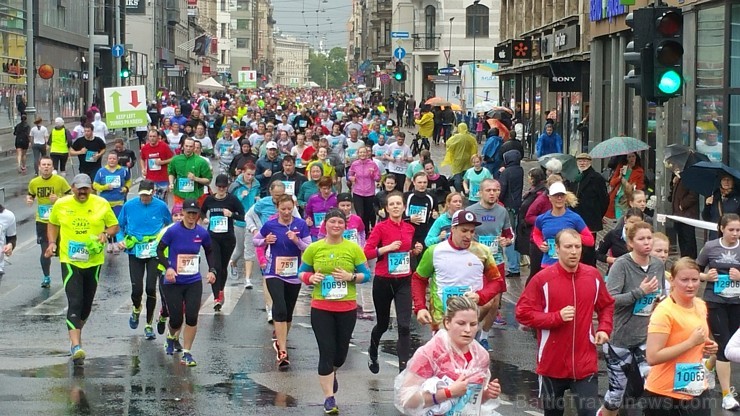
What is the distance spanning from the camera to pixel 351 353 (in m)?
12.6

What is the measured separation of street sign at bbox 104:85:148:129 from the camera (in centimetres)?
3055

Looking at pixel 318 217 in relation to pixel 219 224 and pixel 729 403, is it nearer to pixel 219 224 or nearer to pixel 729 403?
pixel 219 224

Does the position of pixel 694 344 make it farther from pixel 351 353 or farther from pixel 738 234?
pixel 351 353

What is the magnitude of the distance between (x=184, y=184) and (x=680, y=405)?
12354 mm

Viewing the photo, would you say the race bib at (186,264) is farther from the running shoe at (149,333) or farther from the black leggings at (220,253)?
the black leggings at (220,253)

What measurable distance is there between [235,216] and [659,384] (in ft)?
26.3

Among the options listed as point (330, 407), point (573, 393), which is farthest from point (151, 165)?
point (573, 393)

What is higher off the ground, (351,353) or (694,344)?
(694,344)

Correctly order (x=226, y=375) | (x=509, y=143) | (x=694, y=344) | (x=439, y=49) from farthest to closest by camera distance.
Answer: (x=439, y=49) → (x=509, y=143) → (x=226, y=375) → (x=694, y=344)

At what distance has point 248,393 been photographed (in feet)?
34.9

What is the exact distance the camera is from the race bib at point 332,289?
33.8ft

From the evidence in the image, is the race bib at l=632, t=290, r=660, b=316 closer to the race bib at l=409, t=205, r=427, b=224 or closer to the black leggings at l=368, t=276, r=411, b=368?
the black leggings at l=368, t=276, r=411, b=368

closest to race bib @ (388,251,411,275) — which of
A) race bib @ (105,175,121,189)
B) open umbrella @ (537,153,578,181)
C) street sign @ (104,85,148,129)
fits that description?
open umbrella @ (537,153,578,181)

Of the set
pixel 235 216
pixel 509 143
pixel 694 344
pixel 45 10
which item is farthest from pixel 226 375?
pixel 45 10
